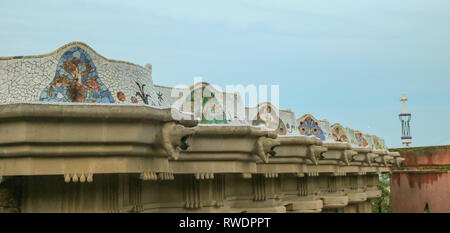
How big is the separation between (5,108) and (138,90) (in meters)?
2.15

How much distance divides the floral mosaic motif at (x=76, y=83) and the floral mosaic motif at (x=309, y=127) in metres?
11.6

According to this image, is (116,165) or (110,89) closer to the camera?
(116,165)

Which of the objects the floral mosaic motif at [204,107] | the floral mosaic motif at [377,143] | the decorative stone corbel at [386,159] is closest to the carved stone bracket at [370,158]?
the decorative stone corbel at [386,159]

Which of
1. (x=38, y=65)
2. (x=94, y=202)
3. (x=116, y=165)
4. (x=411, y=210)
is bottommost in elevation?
(x=411, y=210)

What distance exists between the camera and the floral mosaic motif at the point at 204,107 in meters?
11.4

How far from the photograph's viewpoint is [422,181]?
101ft

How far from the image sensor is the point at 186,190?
11680 mm

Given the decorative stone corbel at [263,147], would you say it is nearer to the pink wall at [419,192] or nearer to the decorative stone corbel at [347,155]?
the decorative stone corbel at [347,155]

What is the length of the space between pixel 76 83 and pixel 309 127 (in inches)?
500

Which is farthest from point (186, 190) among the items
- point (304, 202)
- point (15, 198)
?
point (304, 202)

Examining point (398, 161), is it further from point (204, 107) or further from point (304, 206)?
point (204, 107)

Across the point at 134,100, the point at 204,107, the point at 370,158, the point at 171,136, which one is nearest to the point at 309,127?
the point at 370,158

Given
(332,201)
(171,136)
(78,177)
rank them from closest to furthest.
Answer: (78,177) < (171,136) < (332,201)

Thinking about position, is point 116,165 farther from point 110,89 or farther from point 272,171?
point 272,171
